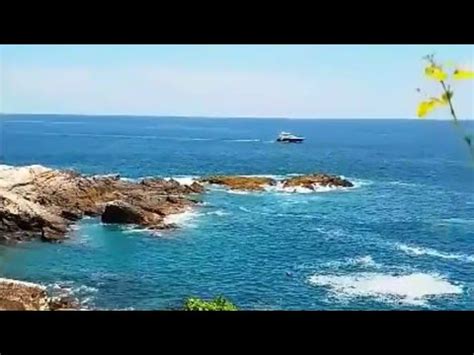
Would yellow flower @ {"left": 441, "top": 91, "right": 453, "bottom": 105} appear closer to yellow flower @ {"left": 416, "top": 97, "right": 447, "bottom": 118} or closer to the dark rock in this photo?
yellow flower @ {"left": 416, "top": 97, "right": 447, "bottom": 118}

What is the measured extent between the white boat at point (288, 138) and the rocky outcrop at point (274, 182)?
123 inches

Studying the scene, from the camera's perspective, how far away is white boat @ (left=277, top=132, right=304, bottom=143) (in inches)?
534

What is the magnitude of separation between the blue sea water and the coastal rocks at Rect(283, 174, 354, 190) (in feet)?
0.56

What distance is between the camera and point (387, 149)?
15.9m

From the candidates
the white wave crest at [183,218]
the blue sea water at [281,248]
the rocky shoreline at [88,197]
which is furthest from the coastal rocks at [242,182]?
the white wave crest at [183,218]

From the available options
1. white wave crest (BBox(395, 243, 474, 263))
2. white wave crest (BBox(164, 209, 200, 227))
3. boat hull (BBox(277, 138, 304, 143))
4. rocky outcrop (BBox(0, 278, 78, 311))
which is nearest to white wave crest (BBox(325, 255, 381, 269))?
white wave crest (BBox(395, 243, 474, 263))

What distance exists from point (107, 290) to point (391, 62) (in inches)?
183

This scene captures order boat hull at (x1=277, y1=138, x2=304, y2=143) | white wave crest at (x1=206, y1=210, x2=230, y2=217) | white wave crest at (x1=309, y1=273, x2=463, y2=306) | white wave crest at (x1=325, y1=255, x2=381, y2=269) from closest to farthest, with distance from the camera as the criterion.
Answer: white wave crest at (x1=309, y1=273, x2=463, y2=306) < white wave crest at (x1=325, y1=255, x2=381, y2=269) < white wave crest at (x1=206, y1=210, x2=230, y2=217) < boat hull at (x1=277, y1=138, x2=304, y2=143)

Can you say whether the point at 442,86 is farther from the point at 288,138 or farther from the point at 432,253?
the point at 288,138

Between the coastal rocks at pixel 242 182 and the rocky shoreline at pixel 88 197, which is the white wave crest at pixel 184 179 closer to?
the rocky shoreline at pixel 88 197

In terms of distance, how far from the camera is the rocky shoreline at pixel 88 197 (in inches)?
378

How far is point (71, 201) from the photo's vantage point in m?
9.61

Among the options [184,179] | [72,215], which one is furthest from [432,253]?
[72,215]
